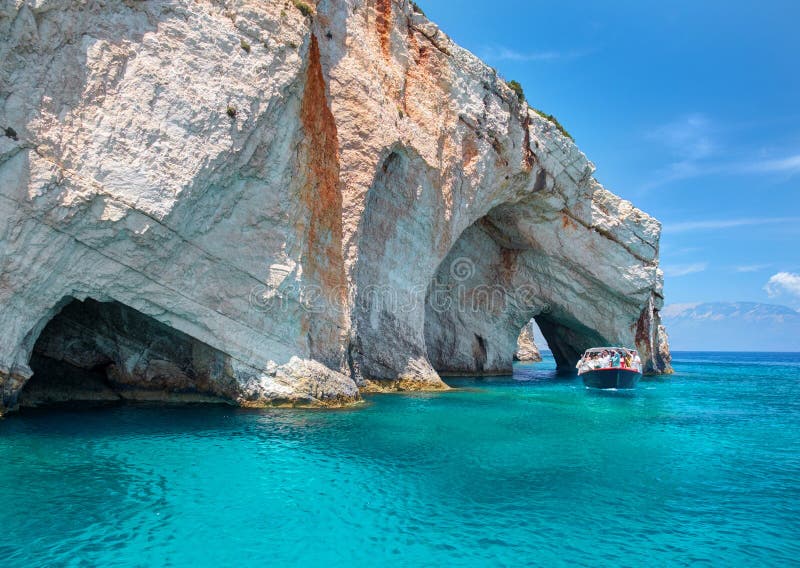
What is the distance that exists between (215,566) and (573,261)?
3346 centimetres

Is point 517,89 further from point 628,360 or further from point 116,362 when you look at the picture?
point 116,362

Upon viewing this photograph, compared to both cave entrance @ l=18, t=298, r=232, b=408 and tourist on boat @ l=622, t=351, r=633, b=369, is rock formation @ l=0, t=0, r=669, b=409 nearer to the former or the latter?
cave entrance @ l=18, t=298, r=232, b=408

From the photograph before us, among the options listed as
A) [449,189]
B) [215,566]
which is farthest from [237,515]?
[449,189]

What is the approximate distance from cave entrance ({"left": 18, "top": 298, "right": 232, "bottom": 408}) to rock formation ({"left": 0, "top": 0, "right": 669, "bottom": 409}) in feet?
0.27

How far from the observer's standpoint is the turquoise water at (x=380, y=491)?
809cm

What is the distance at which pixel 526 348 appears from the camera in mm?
82625

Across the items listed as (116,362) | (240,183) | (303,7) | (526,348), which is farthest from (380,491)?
(526,348)

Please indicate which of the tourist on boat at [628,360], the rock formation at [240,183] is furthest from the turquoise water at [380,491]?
the tourist on boat at [628,360]

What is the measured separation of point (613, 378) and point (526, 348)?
171 ft

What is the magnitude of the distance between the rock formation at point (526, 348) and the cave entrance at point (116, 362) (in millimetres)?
63951

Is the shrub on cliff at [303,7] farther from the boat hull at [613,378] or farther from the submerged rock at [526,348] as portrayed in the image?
the submerged rock at [526,348]

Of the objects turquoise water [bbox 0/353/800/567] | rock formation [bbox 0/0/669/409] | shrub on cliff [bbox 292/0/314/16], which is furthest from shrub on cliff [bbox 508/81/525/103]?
turquoise water [bbox 0/353/800/567]

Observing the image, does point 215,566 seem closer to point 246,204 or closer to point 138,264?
point 138,264

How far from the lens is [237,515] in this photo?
29.8 feet
